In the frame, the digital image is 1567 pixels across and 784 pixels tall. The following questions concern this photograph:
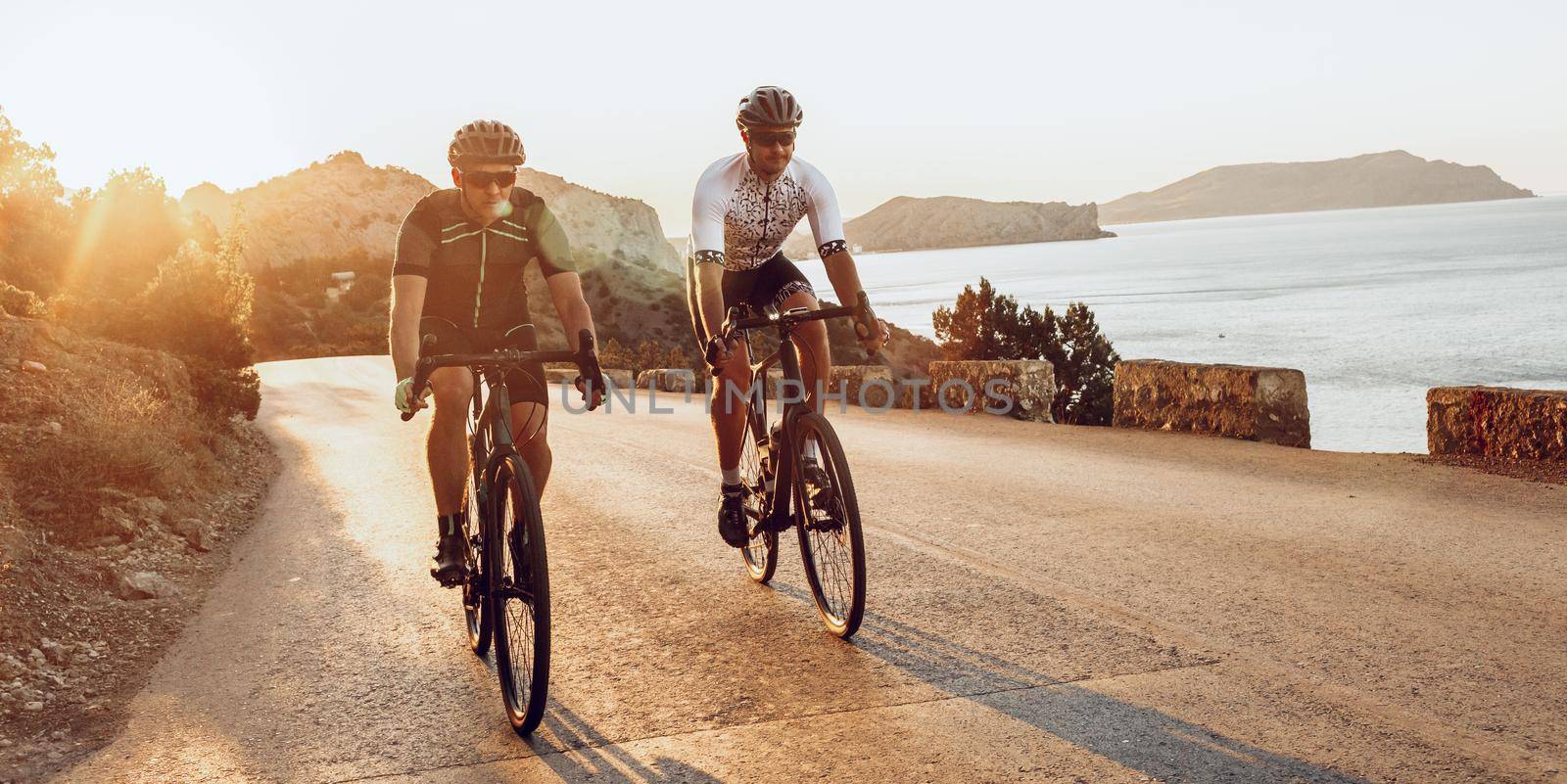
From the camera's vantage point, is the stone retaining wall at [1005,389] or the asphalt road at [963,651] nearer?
the asphalt road at [963,651]

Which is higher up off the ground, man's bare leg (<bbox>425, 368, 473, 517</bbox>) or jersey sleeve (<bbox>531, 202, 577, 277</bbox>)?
jersey sleeve (<bbox>531, 202, 577, 277</bbox>)

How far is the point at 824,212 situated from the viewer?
5621 millimetres

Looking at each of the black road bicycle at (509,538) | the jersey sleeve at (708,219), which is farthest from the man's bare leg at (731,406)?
the black road bicycle at (509,538)

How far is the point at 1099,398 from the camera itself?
2820 cm

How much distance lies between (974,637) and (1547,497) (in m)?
4.96

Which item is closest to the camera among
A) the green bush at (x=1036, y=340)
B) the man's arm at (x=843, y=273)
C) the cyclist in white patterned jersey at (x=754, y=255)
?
the cyclist in white patterned jersey at (x=754, y=255)

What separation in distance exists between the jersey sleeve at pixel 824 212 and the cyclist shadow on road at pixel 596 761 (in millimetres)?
2539

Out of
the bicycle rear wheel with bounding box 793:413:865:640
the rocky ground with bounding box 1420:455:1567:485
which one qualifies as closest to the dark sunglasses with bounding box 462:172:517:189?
the bicycle rear wheel with bounding box 793:413:865:640

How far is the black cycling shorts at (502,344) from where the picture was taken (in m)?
4.61

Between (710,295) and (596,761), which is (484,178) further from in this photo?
(596,761)

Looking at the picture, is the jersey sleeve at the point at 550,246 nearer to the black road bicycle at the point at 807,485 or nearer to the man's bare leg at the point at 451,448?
the man's bare leg at the point at 451,448

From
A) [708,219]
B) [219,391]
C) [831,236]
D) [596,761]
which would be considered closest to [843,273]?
[831,236]

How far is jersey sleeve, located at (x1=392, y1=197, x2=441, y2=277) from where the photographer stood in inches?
181

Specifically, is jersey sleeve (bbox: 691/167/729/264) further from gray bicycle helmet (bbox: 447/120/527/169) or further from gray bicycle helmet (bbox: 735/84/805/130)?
gray bicycle helmet (bbox: 447/120/527/169)
